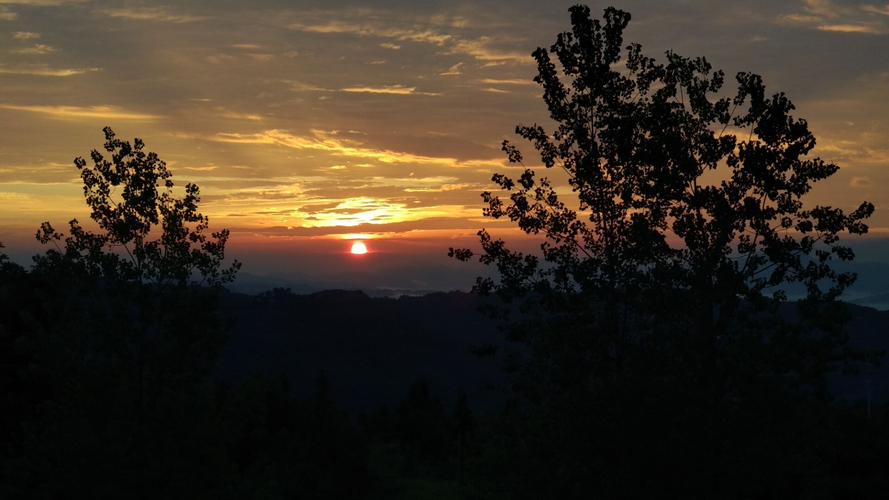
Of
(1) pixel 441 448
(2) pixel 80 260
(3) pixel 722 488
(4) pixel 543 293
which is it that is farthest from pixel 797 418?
(1) pixel 441 448

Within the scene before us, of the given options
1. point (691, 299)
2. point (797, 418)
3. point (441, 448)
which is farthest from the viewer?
point (441, 448)

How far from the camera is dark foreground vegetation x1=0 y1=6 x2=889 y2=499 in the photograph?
1972cm

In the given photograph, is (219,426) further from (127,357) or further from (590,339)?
(590,339)

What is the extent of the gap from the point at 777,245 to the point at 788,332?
3543mm

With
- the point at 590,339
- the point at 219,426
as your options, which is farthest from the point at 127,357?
the point at 590,339

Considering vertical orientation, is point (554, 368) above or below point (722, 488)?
above

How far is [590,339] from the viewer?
2627 centimetres

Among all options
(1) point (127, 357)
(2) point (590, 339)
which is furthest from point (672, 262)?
(1) point (127, 357)

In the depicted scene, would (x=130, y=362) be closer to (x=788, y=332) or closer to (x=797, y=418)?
(x=797, y=418)

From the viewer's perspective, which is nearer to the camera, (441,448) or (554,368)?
(554,368)

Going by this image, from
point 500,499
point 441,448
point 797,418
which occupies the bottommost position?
point 441,448

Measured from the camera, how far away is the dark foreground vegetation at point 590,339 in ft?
64.7

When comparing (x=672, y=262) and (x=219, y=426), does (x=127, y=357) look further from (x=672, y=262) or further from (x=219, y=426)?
(x=672, y=262)

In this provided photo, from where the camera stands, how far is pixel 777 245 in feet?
101
